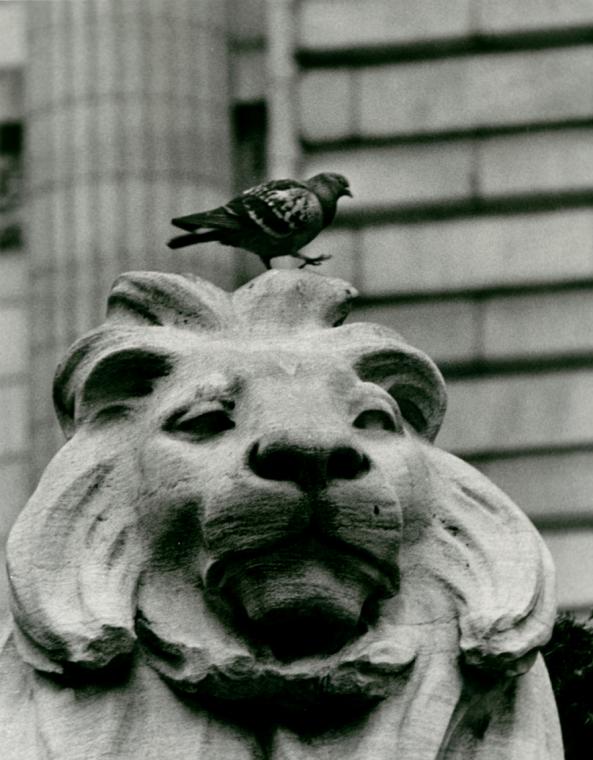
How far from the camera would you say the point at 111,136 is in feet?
66.9

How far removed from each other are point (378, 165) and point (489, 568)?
13396 millimetres

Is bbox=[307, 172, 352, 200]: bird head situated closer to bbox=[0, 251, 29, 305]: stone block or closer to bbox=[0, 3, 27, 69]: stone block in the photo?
bbox=[0, 251, 29, 305]: stone block

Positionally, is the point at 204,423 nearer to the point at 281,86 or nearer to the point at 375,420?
the point at 375,420

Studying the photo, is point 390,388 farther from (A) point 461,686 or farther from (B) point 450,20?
(B) point 450,20

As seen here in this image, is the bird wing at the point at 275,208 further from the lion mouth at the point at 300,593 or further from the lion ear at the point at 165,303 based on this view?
the lion mouth at the point at 300,593

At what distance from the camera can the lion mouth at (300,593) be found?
7.13 m

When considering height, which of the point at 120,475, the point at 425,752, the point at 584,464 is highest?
the point at 120,475

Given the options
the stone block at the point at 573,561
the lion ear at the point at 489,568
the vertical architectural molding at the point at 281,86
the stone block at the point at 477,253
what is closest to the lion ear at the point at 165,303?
the lion ear at the point at 489,568

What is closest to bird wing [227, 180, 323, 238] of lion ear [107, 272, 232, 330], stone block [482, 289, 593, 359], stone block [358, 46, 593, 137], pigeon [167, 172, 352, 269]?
pigeon [167, 172, 352, 269]

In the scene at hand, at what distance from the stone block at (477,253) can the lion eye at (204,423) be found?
1290 cm

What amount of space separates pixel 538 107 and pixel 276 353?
13.1m

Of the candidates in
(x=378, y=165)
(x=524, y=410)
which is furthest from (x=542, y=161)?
(x=524, y=410)

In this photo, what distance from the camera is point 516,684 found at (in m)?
7.34

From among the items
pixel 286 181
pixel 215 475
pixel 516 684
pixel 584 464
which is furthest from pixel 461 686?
pixel 584 464
